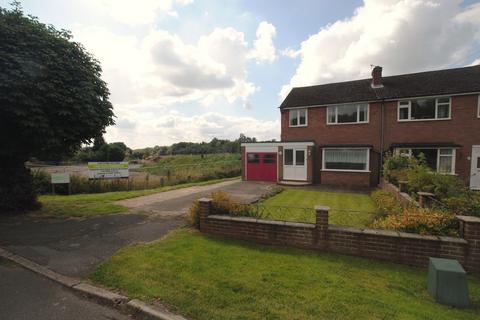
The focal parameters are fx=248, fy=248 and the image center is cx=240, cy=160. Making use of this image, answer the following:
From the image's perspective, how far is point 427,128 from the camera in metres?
15.6

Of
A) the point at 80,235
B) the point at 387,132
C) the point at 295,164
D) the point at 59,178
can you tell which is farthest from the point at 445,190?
the point at 59,178

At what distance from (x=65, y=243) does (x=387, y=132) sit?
58.5 feet

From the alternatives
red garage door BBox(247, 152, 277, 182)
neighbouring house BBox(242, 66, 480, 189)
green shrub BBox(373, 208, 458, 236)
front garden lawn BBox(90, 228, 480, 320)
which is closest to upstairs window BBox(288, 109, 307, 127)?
neighbouring house BBox(242, 66, 480, 189)

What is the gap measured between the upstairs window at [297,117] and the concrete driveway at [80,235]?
12.5m

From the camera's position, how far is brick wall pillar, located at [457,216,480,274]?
15.1 ft

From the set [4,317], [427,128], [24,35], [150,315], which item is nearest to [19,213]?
[24,35]

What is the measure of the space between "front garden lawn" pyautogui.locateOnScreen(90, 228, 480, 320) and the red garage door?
1311 cm

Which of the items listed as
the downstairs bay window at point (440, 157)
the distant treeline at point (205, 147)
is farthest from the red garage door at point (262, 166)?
the distant treeline at point (205, 147)

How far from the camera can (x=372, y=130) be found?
1670 centimetres

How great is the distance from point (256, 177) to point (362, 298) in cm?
1548

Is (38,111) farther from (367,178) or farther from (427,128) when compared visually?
(427,128)

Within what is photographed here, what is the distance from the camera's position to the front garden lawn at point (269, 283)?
3336mm

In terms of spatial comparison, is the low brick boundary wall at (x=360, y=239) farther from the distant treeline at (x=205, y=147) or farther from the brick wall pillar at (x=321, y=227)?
the distant treeline at (x=205, y=147)

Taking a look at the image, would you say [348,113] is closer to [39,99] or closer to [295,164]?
[295,164]
